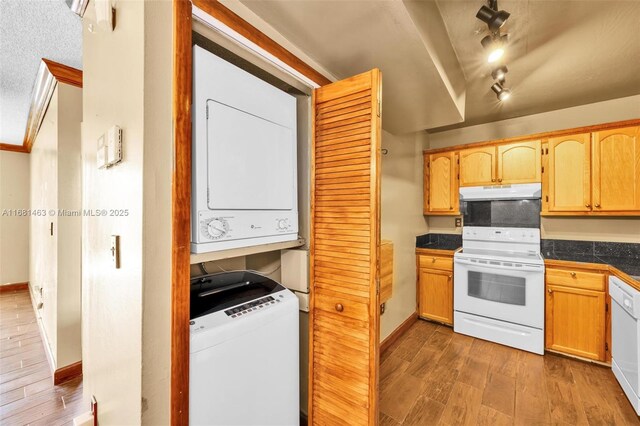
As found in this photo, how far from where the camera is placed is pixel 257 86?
3.79 feet

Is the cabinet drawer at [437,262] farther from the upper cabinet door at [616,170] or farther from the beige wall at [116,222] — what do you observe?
the beige wall at [116,222]

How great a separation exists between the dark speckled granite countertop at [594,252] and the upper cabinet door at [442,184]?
1035 millimetres

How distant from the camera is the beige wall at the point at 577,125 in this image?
102 inches

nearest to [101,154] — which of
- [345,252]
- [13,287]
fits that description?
[345,252]

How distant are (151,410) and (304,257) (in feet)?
2.82

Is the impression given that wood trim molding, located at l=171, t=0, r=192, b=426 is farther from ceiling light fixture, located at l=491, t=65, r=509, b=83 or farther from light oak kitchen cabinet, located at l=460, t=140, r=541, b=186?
light oak kitchen cabinet, located at l=460, t=140, r=541, b=186

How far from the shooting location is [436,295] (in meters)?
3.18

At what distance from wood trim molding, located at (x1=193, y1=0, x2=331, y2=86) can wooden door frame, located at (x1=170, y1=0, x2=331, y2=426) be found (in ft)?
→ 0.21

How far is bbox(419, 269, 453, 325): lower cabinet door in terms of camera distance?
3086 mm

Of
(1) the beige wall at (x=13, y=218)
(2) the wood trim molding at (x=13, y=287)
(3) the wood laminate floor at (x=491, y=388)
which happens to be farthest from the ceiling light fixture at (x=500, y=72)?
(2) the wood trim molding at (x=13, y=287)

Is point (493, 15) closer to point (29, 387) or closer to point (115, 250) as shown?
point (115, 250)

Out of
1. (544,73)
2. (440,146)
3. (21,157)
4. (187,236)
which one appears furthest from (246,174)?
(21,157)

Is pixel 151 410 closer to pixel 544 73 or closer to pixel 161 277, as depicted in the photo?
pixel 161 277

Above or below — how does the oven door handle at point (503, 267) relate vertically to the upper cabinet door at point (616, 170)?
below
